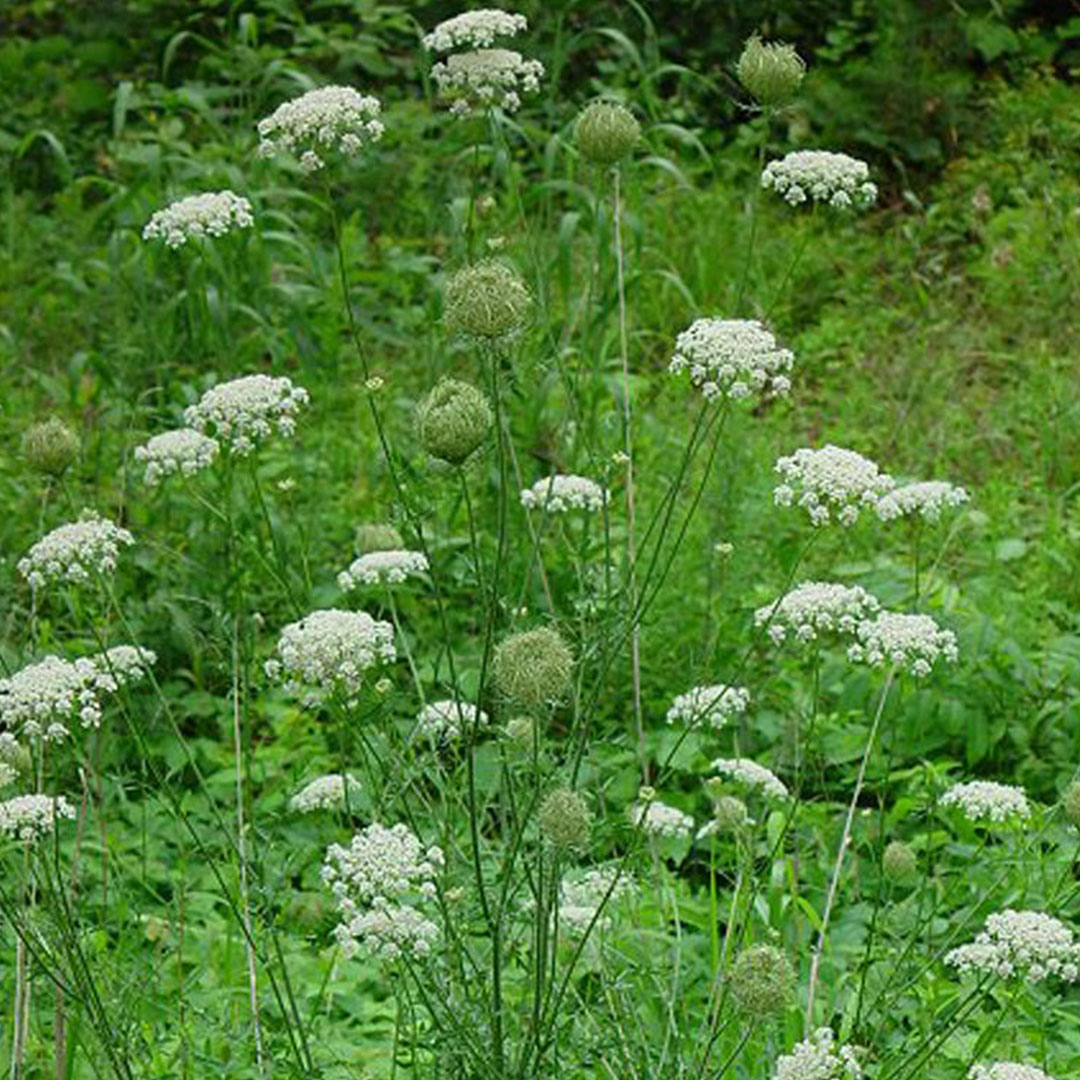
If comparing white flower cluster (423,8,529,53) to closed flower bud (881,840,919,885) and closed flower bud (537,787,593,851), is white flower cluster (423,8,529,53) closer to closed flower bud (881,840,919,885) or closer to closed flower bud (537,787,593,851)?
closed flower bud (537,787,593,851)

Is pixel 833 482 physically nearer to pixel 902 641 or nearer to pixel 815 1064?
pixel 902 641

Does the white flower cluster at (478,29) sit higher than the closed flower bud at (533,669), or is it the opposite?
the white flower cluster at (478,29)

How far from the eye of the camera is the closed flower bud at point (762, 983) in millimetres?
2166

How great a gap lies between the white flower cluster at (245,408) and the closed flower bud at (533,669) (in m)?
0.53

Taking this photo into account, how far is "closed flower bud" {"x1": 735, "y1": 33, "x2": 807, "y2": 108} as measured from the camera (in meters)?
2.40

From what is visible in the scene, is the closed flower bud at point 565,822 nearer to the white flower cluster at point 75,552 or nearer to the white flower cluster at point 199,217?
the white flower cluster at point 75,552

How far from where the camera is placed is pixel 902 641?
248cm

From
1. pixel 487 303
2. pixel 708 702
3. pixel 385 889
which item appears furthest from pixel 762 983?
pixel 487 303

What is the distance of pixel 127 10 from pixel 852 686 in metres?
5.55

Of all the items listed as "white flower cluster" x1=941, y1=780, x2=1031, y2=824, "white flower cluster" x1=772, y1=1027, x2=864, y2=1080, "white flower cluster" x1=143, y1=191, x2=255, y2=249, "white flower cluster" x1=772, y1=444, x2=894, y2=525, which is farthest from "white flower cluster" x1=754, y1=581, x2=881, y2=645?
"white flower cluster" x1=143, y1=191, x2=255, y2=249

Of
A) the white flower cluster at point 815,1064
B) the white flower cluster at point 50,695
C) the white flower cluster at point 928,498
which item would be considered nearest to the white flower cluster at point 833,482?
the white flower cluster at point 928,498

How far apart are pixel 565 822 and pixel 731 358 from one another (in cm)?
57

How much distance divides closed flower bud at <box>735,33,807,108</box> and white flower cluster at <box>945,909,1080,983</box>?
1.01 meters

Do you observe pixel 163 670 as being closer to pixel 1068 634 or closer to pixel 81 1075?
pixel 81 1075
